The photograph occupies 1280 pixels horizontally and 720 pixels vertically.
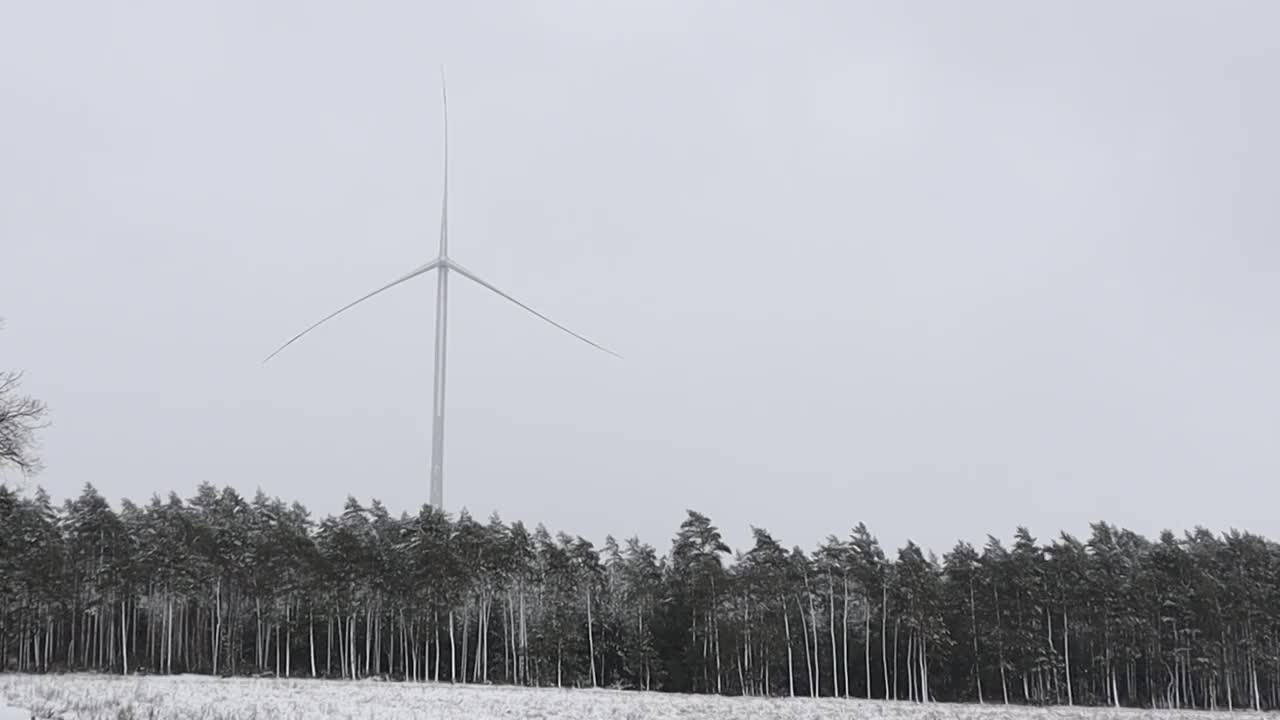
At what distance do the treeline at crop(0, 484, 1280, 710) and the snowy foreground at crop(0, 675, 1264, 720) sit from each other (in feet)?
50.9

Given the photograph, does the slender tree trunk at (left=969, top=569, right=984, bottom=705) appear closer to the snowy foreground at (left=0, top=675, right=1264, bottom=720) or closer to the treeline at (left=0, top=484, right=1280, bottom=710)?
the treeline at (left=0, top=484, right=1280, bottom=710)

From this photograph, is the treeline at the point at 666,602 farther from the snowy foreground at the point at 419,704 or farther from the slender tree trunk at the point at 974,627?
the snowy foreground at the point at 419,704

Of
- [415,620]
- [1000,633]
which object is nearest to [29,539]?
[415,620]

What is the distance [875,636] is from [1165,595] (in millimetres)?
18862

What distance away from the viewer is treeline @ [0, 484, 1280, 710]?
7050 centimetres

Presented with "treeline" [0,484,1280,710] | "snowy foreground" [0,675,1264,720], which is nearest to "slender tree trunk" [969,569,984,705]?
"treeline" [0,484,1280,710]

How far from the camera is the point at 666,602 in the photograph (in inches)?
2876

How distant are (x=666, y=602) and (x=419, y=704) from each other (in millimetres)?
32708

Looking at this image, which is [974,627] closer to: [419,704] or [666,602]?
[666,602]

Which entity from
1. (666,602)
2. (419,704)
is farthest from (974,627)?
(419,704)

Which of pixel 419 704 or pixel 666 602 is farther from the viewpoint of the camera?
pixel 666 602

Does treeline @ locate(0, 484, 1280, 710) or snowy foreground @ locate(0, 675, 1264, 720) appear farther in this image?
treeline @ locate(0, 484, 1280, 710)

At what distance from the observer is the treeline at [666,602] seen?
7050 cm

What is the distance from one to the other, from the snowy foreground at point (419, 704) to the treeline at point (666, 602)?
1550cm
